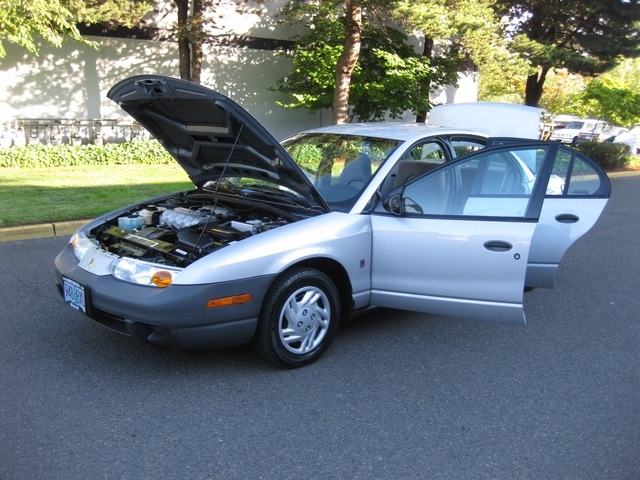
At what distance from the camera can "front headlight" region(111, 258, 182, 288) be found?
139 inches

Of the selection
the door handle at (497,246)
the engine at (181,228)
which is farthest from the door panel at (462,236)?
the engine at (181,228)

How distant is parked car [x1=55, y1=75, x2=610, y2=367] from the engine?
15mm

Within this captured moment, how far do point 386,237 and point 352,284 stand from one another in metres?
0.41

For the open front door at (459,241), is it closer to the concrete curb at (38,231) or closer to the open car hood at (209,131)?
the open car hood at (209,131)

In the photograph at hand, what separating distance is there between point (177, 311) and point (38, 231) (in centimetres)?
490

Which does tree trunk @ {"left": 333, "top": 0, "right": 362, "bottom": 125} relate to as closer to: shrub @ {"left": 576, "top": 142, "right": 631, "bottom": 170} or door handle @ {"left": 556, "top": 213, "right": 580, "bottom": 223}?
shrub @ {"left": 576, "top": 142, "right": 631, "bottom": 170}

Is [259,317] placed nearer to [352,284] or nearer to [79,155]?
[352,284]

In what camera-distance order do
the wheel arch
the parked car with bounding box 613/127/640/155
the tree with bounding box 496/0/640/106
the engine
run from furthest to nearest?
the parked car with bounding box 613/127/640/155 → the tree with bounding box 496/0/640/106 → the wheel arch → the engine

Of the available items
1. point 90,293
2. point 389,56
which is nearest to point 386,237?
point 90,293

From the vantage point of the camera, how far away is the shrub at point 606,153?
1898 cm

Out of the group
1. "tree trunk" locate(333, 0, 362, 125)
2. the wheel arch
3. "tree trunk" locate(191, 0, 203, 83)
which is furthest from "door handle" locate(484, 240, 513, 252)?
"tree trunk" locate(191, 0, 203, 83)

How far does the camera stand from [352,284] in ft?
13.8

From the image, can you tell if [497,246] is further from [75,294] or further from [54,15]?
[54,15]

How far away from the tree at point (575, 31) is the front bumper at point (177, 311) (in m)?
16.3
